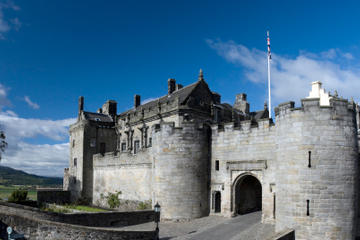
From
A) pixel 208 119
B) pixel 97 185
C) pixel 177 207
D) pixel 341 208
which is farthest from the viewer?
pixel 97 185

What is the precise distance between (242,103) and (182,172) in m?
24.7

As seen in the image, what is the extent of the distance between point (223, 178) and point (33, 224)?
1104cm

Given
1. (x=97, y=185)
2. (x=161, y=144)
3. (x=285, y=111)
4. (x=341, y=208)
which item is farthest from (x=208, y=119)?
(x=341, y=208)

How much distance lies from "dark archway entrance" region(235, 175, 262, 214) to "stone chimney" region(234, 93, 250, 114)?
21419 millimetres

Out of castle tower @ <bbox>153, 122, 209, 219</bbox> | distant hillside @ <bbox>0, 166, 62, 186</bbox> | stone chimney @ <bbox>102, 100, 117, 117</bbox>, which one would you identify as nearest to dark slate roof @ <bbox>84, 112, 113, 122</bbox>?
stone chimney @ <bbox>102, 100, 117, 117</bbox>

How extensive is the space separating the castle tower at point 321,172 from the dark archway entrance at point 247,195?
5.62m

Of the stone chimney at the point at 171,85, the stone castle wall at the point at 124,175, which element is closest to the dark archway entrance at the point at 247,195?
the stone castle wall at the point at 124,175

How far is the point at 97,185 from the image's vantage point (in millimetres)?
33844

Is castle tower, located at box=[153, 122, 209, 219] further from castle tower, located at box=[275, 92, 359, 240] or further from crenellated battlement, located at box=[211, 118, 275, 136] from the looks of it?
castle tower, located at box=[275, 92, 359, 240]

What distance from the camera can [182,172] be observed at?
20703mm

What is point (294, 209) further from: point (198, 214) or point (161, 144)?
point (161, 144)

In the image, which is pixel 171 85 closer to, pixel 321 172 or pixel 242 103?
pixel 242 103

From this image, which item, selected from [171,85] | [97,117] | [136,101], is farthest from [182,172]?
[136,101]

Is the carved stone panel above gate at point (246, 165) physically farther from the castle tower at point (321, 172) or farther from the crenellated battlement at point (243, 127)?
the castle tower at point (321, 172)
